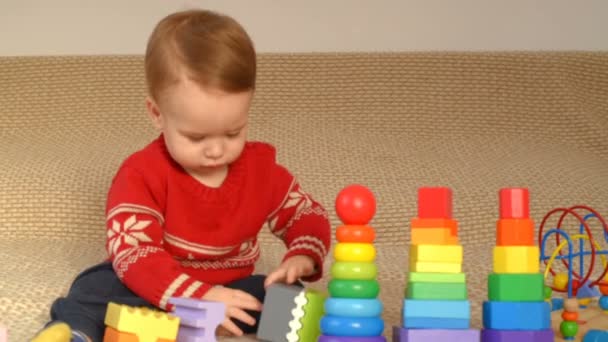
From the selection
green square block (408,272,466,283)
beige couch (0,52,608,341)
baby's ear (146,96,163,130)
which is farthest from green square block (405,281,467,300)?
beige couch (0,52,608,341)

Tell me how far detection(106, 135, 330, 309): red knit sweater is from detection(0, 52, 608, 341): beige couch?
353mm

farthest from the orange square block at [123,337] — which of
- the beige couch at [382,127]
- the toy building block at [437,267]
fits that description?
the beige couch at [382,127]

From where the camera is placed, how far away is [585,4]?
2246 millimetres

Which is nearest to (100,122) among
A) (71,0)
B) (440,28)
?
(71,0)

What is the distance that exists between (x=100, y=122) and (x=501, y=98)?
32.1 inches

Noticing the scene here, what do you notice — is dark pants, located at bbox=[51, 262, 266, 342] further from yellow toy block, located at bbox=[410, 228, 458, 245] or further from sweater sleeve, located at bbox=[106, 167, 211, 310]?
yellow toy block, located at bbox=[410, 228, 458, 245]

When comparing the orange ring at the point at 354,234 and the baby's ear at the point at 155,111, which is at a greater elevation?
the baby's ear at the point at 155,111

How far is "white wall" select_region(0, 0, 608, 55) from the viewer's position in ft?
7.15

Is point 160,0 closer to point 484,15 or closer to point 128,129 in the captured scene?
point 128,129

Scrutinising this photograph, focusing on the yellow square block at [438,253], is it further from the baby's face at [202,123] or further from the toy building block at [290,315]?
the baby's face at [202,123]

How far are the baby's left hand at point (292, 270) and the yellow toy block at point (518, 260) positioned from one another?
0.27 m

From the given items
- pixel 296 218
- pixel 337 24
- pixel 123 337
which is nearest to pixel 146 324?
pixel 123 337

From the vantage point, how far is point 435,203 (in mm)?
915

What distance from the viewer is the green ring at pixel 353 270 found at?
0.89m
